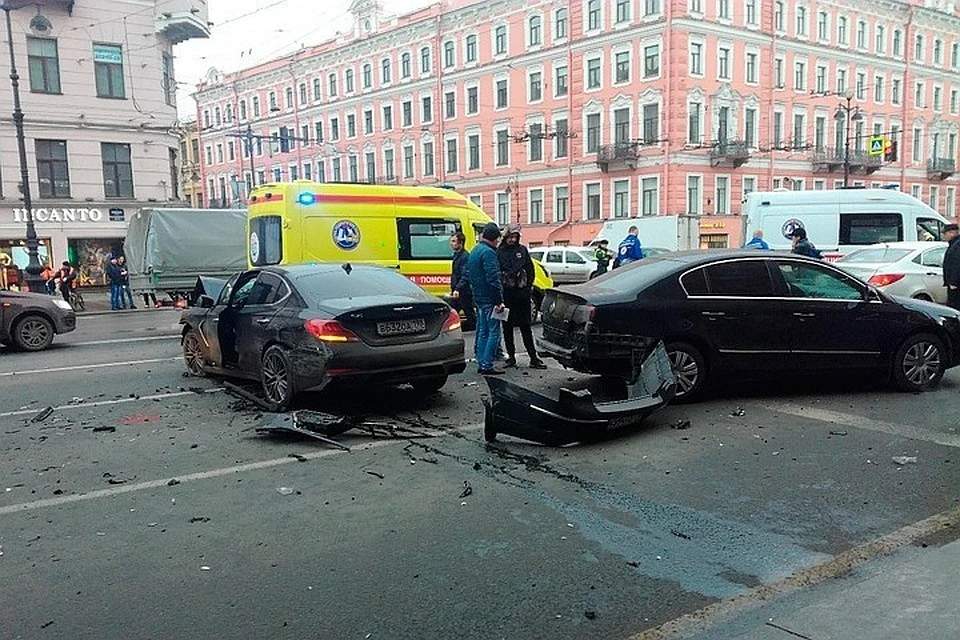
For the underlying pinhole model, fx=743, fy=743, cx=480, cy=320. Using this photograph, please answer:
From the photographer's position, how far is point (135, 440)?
21.3 feet

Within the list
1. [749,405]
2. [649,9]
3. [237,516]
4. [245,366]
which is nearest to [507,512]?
[237,516]

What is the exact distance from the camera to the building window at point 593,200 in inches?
1786

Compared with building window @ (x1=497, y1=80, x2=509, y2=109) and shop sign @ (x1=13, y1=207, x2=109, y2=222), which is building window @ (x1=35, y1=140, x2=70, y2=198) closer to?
shop sign @ (x1=13, y1=207, x2=109, y2=222)

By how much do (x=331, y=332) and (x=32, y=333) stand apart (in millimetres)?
8527

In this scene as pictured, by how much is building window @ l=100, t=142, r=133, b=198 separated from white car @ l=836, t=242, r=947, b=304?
1029 inches

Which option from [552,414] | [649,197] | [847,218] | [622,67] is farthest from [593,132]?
[552,414]

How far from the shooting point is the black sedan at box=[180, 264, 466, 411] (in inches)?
271

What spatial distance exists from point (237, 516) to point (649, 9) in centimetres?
4289

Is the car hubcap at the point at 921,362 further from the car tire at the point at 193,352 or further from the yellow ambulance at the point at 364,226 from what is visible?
the car tire at the point at 193,352

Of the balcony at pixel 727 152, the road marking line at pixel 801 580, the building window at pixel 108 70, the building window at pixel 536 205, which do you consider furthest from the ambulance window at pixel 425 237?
the building window at pixel 536 205

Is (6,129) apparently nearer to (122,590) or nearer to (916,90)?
(122,590)

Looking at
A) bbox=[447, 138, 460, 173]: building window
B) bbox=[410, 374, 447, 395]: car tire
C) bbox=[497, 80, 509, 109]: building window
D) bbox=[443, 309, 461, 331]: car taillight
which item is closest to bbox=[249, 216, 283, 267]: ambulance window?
bbox=[410, 374, 447, 395]: car tire

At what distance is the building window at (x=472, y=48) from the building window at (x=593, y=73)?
28.6 feet

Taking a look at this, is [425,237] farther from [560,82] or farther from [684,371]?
[560,82]
